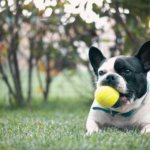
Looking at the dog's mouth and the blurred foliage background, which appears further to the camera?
the blurred foliage background

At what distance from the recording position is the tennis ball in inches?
64.4

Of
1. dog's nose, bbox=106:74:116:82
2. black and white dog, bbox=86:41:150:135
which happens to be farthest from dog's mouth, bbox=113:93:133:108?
A: dog's nose, bbox=106:74:116:82

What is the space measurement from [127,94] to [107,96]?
23 centimetres

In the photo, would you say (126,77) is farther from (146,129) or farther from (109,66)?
Answer: (146,129)

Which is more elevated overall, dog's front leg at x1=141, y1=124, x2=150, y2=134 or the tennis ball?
the tennis ball

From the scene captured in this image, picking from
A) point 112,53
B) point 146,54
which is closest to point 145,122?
point 146,54

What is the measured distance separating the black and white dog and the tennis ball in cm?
6

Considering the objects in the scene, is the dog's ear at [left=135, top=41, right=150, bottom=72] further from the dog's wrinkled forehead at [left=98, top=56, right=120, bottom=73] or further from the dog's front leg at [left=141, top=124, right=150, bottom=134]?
the dog's front leg at [left=141, top=124, right=150, bottom=134]

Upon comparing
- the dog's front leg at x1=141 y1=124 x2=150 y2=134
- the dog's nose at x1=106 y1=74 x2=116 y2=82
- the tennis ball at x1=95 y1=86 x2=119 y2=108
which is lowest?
the dog's front leg at x1=141 y1=124 x2=150 y2=134

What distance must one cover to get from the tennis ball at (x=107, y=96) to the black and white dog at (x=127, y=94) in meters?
0.06

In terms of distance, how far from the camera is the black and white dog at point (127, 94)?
1737 mm

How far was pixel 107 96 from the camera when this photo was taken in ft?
5.36

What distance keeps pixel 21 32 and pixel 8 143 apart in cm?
264

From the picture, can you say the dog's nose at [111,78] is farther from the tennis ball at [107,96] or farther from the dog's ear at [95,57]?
the dog's ear at [95,57]
